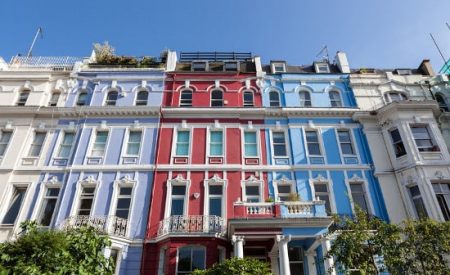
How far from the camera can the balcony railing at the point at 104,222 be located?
15.7m

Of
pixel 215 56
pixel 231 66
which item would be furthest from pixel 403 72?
pixel 215 56

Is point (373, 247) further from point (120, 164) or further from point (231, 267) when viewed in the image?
point (120, 164)

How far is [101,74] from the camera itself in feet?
72.2

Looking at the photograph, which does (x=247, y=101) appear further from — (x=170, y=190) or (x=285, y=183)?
(x=170, y=190)

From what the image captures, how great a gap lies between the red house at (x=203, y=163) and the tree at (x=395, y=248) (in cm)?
516

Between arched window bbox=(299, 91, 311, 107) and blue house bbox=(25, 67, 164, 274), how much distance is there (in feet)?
30.5

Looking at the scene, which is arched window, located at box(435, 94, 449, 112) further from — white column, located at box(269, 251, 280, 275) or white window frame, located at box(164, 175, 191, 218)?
white window frame, located at box(164, 175, 191, 218)

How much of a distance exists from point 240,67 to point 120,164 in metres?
10.9

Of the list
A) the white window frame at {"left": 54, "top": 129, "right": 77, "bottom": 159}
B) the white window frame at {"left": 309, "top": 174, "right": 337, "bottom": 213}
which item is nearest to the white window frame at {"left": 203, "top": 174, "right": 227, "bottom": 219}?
the white window frame at {"left": 309, "top": 174, "right": 337, "bottom": 213}

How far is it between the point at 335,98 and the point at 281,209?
997 centimetres

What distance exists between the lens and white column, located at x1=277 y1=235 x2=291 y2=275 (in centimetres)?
1305

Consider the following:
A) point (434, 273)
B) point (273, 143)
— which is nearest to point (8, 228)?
point (273, 143)

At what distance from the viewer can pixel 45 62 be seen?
23656 mm

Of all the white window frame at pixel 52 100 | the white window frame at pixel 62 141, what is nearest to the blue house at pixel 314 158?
the white window frame at pixel 62 141
